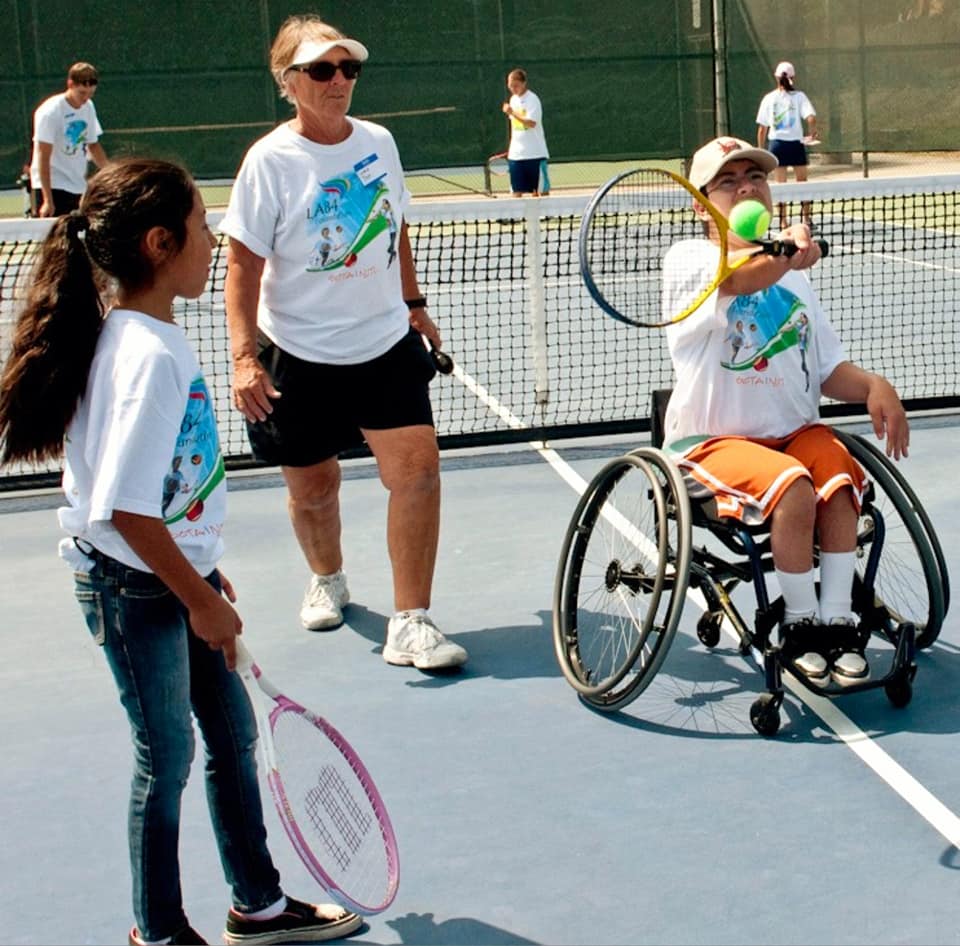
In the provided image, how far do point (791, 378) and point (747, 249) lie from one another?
1.09ft

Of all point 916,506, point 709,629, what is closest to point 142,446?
point 916,506

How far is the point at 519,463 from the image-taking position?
6520 millimetres

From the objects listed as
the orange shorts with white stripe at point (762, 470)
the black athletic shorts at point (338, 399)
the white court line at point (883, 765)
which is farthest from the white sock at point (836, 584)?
the black athletic shorts at point (338, 399)

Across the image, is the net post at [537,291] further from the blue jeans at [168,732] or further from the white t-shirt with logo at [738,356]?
the blue jeans at [168,732]

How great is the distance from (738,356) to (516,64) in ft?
52.7

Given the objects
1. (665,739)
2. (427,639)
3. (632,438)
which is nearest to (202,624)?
(665,739)

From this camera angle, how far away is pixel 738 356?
Answer: 13.1 ft

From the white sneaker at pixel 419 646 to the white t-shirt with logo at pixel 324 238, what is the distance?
69 centimetres

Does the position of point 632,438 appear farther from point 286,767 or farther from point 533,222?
point 286,767

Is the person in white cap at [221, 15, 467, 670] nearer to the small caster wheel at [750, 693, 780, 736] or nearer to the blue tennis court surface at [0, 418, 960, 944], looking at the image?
the blue tennis court surface at [0, 418, 960, 944]

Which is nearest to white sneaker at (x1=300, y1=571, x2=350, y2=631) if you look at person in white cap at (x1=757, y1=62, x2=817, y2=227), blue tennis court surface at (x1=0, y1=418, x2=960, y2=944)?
blue tennis court surface at (x1=0, y1=418, x2=960, y2=944)

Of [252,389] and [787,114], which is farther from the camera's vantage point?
[787,114]

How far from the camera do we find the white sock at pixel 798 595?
373 cm

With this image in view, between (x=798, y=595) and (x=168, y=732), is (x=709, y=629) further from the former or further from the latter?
(x=168, y=732)
